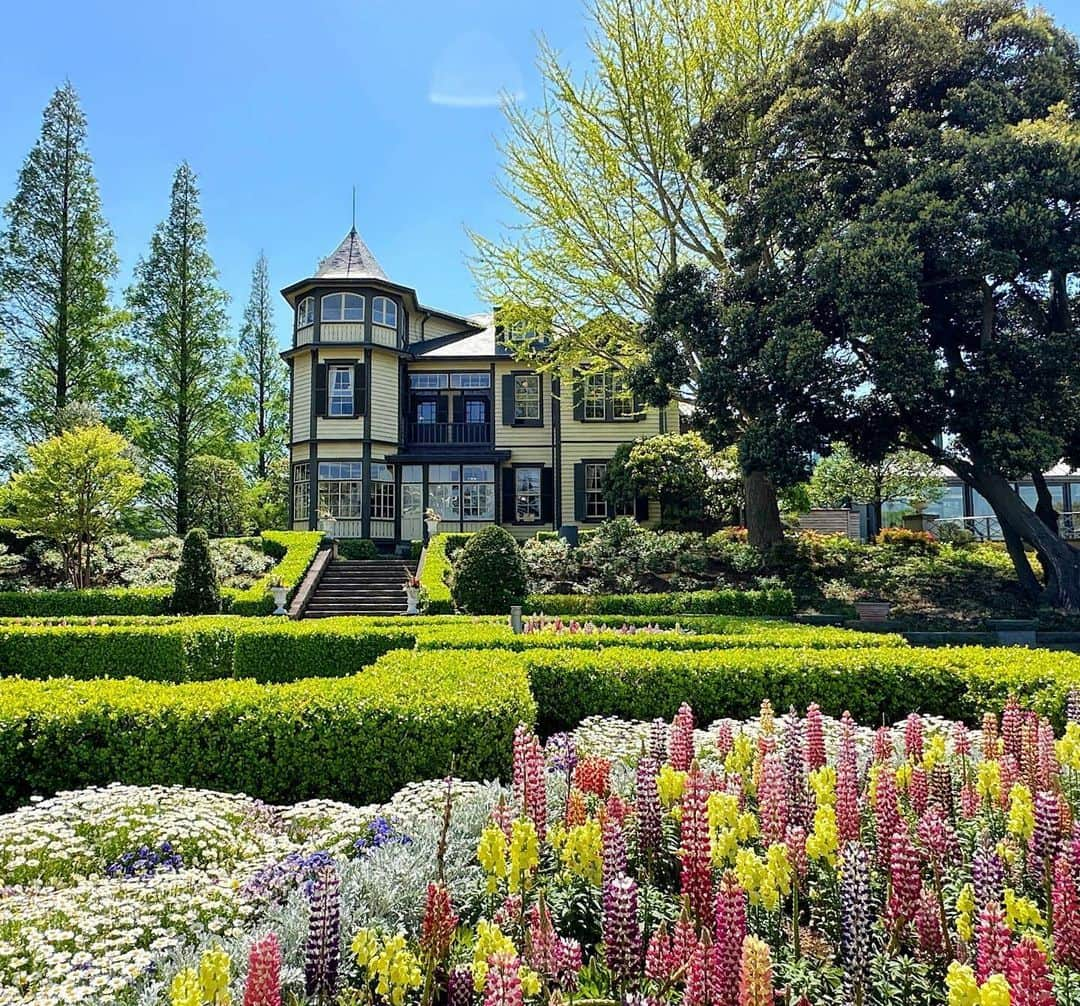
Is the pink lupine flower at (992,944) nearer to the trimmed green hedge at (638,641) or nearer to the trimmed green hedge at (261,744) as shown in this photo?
the trimmed green hedge at (261,744)

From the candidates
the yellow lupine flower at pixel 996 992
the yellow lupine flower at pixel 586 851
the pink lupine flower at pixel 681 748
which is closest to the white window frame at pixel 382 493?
Result: the pink lupine flower at pixel 681 748

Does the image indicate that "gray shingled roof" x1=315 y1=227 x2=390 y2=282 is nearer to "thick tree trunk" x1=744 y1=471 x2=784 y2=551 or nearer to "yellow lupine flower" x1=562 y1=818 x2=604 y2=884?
"thick tree trunk" x1=744 y1=471 x2=784 y2=551

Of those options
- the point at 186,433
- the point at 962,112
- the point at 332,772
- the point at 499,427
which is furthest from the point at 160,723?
the point at 186,433

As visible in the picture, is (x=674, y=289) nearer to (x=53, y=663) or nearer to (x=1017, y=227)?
(x=1017, y=227)

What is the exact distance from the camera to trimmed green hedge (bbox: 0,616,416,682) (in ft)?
30.9

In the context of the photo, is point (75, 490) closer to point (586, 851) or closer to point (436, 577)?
point (436, 577)

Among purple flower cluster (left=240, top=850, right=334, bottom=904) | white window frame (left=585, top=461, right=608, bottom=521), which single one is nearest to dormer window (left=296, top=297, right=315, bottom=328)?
white window frame (left=585, top=461, right=608, bottom=521)

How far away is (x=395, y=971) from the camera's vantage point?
63.3 inches

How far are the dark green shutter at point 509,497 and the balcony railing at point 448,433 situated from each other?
1.39 meters

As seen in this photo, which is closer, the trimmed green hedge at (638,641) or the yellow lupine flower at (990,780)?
the yellow lupine flower at (990,780)

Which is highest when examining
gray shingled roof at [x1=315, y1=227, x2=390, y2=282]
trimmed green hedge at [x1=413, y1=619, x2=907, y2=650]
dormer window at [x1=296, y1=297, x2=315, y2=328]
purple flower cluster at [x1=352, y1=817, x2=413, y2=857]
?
gray shingled roof at [x1=315, y1=227, x2=390, y2=282]

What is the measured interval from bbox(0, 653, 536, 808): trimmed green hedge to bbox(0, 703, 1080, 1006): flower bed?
69 centimetres

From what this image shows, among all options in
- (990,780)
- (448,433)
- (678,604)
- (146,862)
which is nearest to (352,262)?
(448,433)

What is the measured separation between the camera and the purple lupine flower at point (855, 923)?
1976mm
